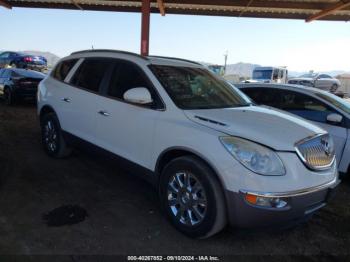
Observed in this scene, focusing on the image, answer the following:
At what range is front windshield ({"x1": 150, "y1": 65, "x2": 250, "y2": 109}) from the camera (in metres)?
3.85

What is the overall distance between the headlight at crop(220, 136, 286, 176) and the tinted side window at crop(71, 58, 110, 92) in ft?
7.87

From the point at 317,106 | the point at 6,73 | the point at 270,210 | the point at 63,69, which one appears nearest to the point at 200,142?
the point at 270,210

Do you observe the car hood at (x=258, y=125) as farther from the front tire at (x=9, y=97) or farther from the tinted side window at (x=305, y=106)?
the front tire at (x=9, y=97)

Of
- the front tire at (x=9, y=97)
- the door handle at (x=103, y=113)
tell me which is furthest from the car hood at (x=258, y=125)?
the front tire at (x=9, y=97)

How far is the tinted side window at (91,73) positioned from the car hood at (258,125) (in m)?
1.73

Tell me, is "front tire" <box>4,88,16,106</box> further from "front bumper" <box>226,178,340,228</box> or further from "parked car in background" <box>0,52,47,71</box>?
"parked car in background" <box>0,52,47,71</box>

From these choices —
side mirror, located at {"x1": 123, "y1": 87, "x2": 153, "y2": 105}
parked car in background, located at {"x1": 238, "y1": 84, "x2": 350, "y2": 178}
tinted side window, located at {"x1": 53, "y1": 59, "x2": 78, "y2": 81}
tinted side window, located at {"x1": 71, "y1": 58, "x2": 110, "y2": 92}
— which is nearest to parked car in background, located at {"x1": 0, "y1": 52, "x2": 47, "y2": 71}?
tinted side window, located at {"x1": 53, "y1": 59, "x2": 78, "y2": 81}

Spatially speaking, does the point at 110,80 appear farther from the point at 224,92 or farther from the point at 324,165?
the point at 324,165

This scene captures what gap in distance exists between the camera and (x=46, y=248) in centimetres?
314

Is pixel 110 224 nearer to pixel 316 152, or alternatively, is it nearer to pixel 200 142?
pixel 200 142

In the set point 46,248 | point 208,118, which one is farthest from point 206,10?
point 46,248

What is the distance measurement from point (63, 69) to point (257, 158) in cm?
402

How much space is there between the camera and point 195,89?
13.6 feet

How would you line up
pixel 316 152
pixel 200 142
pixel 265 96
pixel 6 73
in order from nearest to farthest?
1. pixel 200 142
2. pixel 316 152
3. pixel 265 96
4. pixel 6 73
